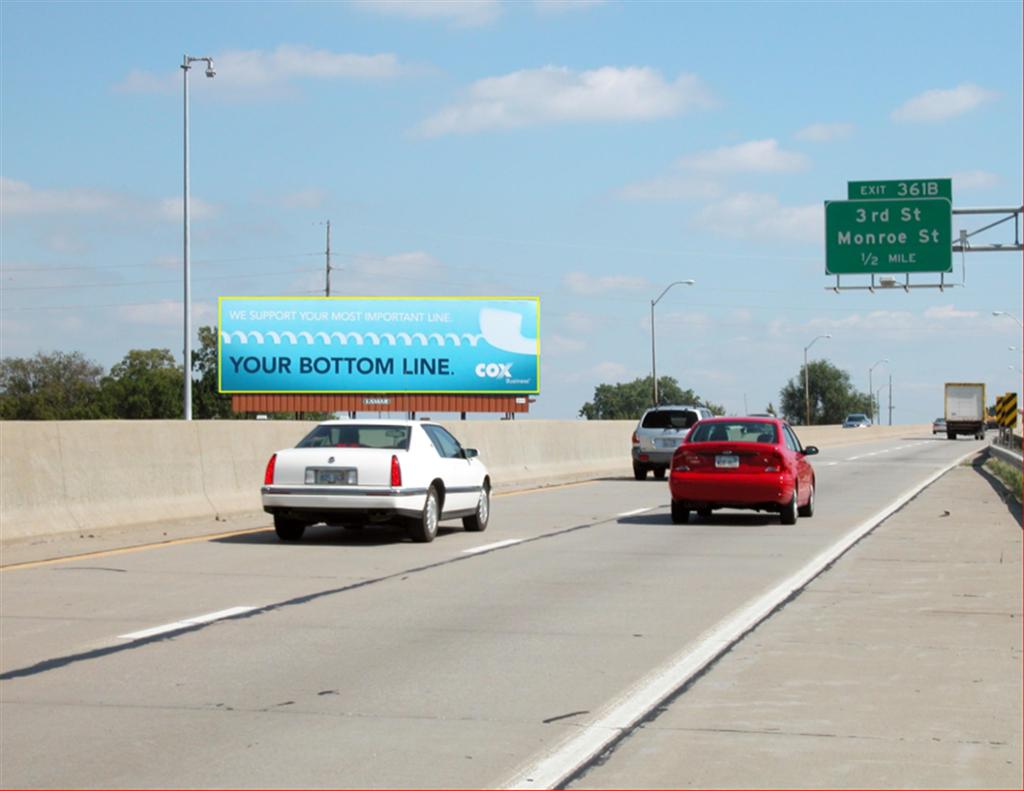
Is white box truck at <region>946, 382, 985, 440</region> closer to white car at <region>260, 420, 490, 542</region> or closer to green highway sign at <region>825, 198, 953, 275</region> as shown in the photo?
green highway sign at <region>825, 198, 953, 275</region>

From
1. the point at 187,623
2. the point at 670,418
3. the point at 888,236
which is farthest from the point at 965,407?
the point at 187,623

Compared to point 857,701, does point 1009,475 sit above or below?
above

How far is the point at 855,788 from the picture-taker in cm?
658

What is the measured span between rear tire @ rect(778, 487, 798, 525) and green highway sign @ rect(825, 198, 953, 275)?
25704 mm

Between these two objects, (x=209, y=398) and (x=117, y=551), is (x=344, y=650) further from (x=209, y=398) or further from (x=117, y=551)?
(x=209, y=398)

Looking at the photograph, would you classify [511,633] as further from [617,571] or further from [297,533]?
[297,533]

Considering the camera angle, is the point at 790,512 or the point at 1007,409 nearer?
the point at 790,512

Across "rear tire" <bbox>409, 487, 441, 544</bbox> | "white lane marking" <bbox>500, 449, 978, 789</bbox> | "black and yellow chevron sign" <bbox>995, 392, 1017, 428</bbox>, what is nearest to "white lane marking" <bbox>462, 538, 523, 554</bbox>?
"rear tire" <bbox>409, 487, 441, 544</bbox>

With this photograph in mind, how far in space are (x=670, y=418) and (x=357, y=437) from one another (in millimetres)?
17693

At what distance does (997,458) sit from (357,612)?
111 ft

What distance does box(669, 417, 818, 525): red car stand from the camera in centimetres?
2147

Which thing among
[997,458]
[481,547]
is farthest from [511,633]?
[997,458]

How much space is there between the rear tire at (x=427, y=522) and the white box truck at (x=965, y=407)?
85632 millimetres

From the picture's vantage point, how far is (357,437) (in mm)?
19062
